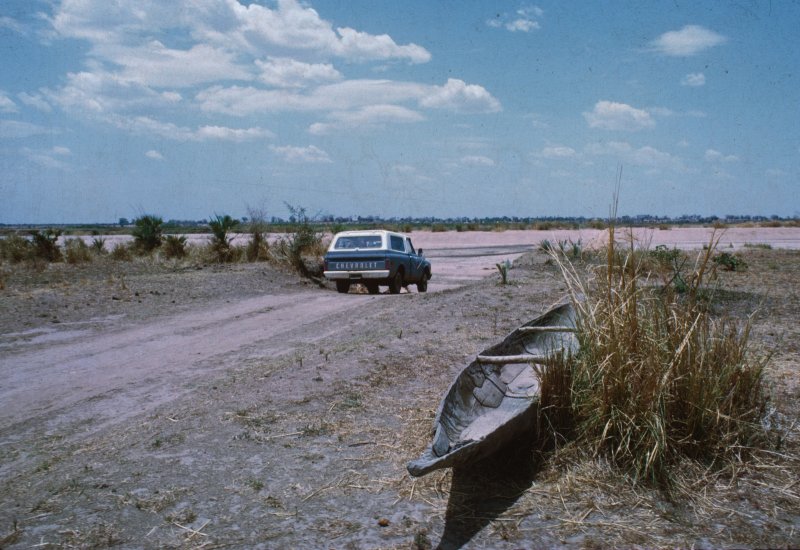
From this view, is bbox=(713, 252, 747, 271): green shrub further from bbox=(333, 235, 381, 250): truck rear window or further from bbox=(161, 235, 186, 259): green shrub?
bbox=(161, 235, 186, 259): green shrub

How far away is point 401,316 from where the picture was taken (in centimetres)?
1139

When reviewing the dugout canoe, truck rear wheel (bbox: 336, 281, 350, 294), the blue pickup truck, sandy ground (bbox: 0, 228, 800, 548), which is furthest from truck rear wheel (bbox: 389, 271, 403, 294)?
the dugout canoe

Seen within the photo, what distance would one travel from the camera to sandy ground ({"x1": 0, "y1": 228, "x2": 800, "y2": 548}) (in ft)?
13.1

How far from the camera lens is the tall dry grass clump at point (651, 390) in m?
4.63

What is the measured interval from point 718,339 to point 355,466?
3.18m

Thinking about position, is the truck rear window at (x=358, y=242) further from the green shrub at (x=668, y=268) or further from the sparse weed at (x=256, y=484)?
the sparse weed at (x=256, y=484)

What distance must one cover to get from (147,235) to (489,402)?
2130 centimetres

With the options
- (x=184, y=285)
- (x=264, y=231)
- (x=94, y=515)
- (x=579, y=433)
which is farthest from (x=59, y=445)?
(x=264, y=231)

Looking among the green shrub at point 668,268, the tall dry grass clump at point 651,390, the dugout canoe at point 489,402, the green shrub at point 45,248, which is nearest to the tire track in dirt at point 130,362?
the dugout canoe at point 489,402

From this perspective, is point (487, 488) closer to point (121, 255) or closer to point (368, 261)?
point (368, 261)

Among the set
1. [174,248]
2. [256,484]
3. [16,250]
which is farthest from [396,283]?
[16,250]

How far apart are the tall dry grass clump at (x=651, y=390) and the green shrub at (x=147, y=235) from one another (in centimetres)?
2140

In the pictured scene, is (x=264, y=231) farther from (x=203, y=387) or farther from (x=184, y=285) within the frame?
(x=203, y=387)

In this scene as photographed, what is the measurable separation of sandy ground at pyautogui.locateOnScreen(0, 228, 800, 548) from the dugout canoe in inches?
15.0
